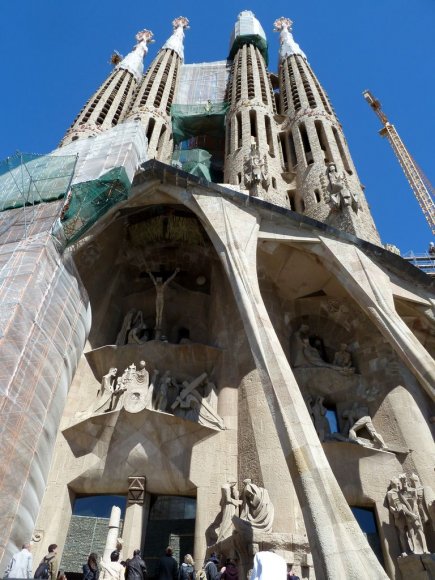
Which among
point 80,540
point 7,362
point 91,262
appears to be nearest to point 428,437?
point 80,540

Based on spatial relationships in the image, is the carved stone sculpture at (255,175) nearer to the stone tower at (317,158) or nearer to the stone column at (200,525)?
the stone tower at (317,158)

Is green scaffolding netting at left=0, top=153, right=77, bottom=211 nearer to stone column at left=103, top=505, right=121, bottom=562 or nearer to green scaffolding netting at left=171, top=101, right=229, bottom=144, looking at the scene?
stone column at left=103, top=505, right=121, bottom=562

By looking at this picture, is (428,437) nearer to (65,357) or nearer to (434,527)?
(434,527)

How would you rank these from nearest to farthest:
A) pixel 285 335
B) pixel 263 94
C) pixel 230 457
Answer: pixel 230 457
pixel 285 335
pixel 263 94

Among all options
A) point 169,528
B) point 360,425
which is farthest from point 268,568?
point 360,425

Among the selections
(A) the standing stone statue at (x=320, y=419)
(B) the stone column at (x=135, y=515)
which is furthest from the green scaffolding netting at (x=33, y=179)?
(A) the standing stone statue at (x=320, y=419)

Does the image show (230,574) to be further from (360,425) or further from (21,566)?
(360,425)

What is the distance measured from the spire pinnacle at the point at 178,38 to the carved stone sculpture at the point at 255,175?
1697 cm

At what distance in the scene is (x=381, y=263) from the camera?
932 cm

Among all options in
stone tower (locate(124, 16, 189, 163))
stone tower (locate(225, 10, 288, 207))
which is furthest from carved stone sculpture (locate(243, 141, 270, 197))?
stone tower (locate(124, 16, 189, 163))

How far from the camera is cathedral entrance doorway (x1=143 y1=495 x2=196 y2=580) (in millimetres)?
8016

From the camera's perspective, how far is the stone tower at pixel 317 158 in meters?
12.4

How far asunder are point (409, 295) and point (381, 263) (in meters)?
0.82

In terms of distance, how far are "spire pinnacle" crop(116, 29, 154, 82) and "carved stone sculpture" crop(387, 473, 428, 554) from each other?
2441 centimetres
